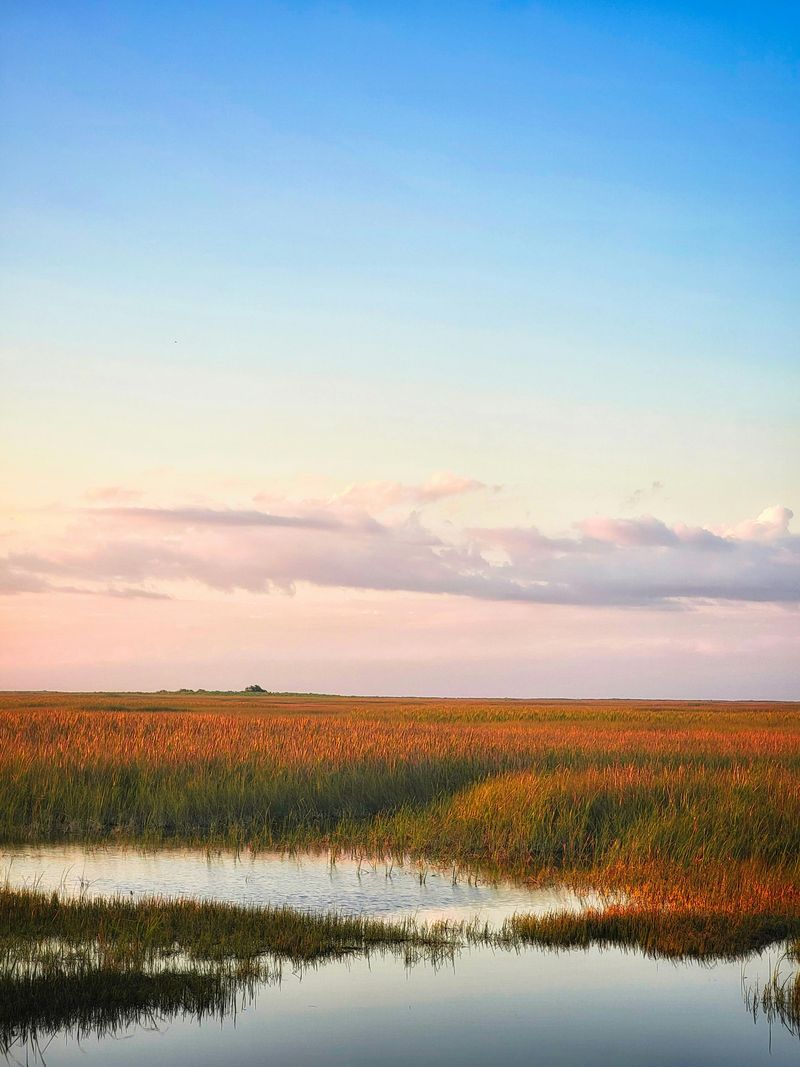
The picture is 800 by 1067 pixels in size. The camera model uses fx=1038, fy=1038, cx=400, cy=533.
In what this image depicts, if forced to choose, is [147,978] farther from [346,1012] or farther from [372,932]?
[372,932]

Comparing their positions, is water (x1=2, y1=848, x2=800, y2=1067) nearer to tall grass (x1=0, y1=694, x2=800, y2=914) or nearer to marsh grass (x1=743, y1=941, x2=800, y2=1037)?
marsh grass (x1=743, y1=941, x2=800, y2=1037)

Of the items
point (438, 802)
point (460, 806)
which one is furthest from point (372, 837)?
point (438, 802)

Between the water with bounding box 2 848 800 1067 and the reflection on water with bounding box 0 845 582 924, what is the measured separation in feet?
6.42

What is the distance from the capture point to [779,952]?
9555 mm

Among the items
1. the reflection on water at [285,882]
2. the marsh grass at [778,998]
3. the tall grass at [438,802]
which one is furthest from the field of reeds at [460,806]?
the marsh grass at [778,998]

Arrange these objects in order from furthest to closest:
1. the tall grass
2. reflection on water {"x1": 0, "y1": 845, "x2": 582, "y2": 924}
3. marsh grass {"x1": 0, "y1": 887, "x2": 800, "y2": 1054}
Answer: the tall grass
reflection on water {"x1": 0, "y1": 845, "x2": 582, "y2": 924}
marsh grass {"x1": 0, "y1": 887, "x2": 800, "y2": 1054}

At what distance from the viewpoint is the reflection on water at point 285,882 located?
1126 cm

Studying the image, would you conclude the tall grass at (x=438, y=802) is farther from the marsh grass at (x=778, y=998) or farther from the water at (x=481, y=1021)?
the water at (x=481, y=1021)

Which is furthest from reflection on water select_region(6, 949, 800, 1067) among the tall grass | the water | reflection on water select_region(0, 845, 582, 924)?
the tall grass

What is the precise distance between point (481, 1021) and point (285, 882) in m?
5.33

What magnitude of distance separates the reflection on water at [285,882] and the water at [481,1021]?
1.96 metres

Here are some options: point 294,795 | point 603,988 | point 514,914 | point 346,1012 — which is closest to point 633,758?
point 294,795

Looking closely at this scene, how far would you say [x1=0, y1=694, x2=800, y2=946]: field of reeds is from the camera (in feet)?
42.2

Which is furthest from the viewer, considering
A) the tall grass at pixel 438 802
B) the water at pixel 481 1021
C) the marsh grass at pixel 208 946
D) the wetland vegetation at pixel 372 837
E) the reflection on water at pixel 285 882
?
the tall grass at pixel 438 802
